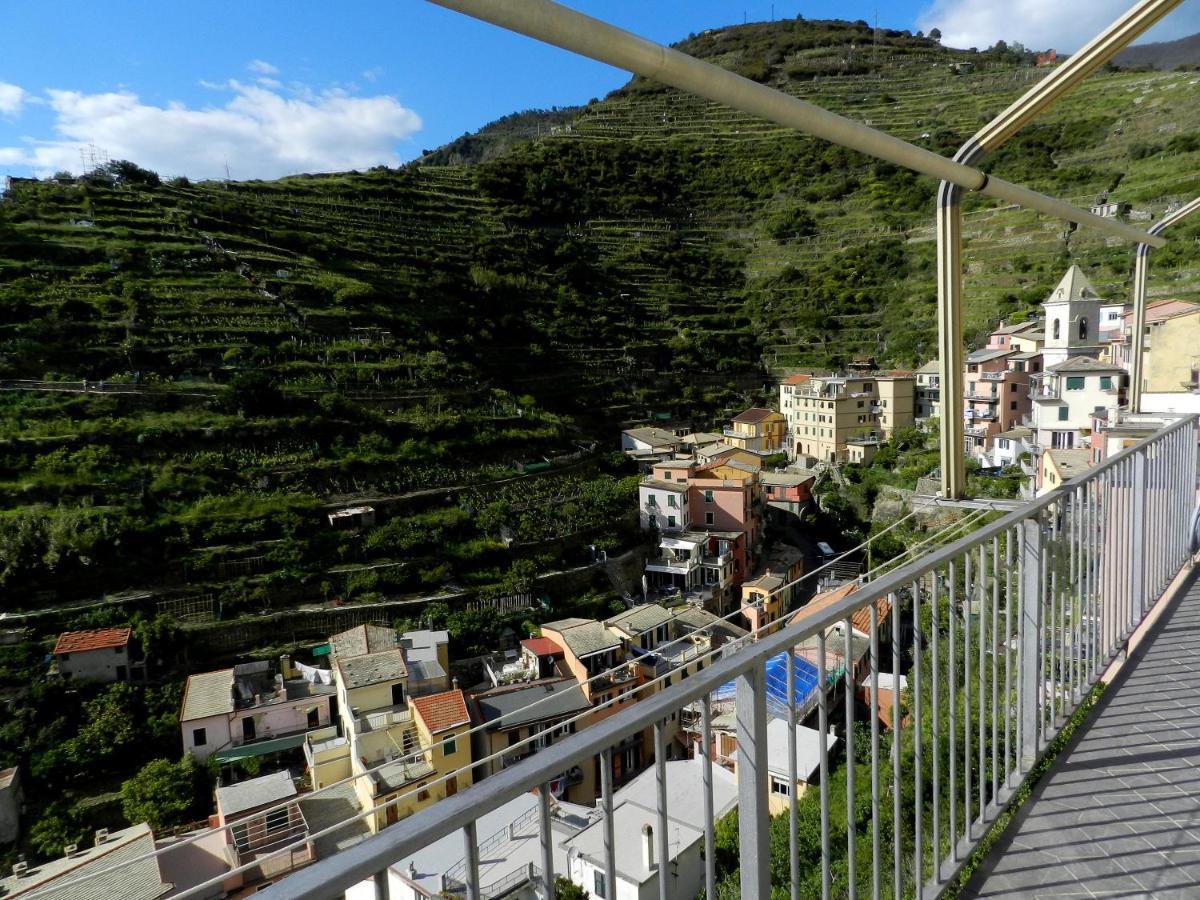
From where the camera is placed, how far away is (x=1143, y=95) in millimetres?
33062

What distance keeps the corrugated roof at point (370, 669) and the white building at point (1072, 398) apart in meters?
13.5

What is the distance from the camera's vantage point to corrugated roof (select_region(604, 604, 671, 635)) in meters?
11.9

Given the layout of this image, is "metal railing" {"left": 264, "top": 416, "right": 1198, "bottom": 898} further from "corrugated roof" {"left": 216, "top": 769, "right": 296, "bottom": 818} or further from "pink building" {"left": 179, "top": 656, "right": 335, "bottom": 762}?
"pink building" {"left": 179, "top": 656, "right": 335, "bottom": 762}

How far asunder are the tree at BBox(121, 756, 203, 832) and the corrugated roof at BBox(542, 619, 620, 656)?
5697mm

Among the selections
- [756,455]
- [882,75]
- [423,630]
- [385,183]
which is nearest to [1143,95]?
[882,75]

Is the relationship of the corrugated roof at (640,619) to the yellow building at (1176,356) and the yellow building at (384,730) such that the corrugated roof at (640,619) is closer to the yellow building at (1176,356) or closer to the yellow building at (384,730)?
the yellow building at (384,730)

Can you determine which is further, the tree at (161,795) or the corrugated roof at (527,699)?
the corrugated roof at (527,699)

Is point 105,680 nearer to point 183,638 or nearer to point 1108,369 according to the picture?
point 183,638

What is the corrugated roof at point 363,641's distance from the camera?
36.8ft

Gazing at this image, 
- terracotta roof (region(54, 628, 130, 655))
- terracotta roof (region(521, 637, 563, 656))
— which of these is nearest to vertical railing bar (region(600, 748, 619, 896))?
terracotta roof (region(521, 637, 563, 656))

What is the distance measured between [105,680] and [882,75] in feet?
207

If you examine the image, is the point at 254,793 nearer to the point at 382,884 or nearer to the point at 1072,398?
the point at 382,884

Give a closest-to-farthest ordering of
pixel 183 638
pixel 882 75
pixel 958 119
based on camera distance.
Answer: pixel 183 638
pixel 958 119
pixel 882 75

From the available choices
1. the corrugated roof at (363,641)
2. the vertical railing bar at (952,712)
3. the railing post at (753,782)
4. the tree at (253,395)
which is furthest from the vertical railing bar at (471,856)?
the tree at (253,395)
